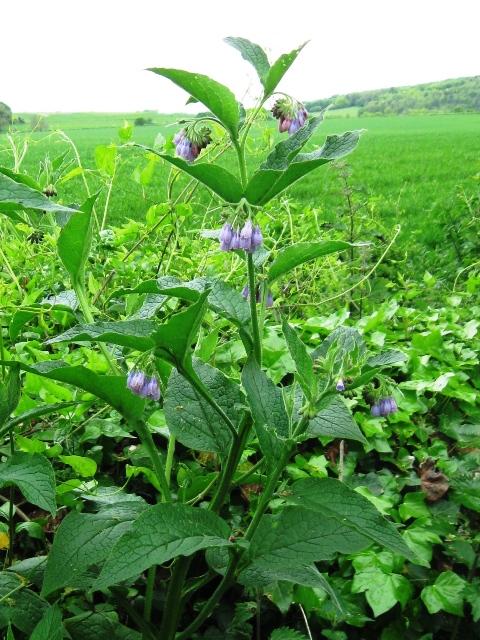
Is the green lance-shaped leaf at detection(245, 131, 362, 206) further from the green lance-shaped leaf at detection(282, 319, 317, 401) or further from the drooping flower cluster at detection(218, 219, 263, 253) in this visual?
the green lance-shaped leaf at detection(282, 319, 317, 401)

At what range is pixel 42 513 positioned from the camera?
5.18 feet

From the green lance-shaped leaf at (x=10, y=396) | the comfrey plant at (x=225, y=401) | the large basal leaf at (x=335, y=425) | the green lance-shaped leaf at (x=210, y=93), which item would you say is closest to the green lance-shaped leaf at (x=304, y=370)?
the comfrey plant at (x=225, y=401)

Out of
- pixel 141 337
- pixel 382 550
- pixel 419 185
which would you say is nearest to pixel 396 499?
pixel 382 550

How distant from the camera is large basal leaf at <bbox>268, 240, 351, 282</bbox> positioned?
3.47 ft

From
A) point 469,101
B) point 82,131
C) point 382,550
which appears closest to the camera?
point 382,550

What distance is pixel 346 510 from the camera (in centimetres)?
101

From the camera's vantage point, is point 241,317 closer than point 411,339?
Yes

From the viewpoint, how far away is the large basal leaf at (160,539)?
34.5 inches

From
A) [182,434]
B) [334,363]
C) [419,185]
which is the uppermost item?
[334,363]

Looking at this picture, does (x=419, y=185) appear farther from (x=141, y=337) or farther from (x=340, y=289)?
(x=141, y=337)

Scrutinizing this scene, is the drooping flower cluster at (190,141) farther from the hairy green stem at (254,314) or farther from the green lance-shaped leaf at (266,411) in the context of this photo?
the green lance-shaped leaf at (266,411)

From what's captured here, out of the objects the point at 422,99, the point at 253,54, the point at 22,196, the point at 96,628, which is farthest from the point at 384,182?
the point at 422,99

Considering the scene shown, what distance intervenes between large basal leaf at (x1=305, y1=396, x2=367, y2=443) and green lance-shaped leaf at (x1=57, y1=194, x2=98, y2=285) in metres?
0.47

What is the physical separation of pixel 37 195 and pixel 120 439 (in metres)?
0.88
